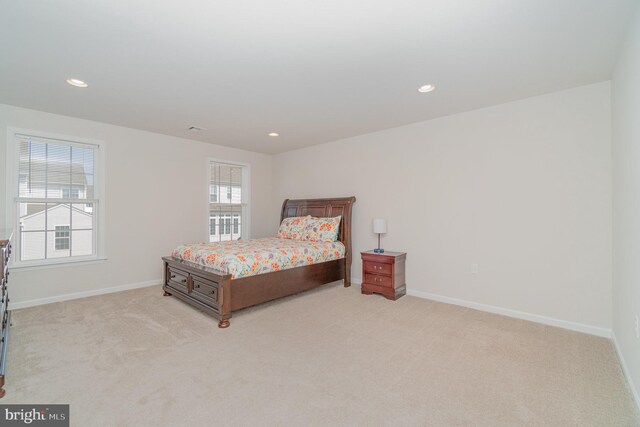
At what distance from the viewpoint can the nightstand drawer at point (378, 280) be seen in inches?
153

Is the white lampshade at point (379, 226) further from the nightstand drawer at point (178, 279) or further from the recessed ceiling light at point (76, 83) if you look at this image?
the recessed ceiling light at point (76, 83)

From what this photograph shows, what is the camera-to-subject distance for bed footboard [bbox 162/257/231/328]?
3.01m

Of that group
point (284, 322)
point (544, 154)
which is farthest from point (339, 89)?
point (284, 322)

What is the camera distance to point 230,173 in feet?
18.5

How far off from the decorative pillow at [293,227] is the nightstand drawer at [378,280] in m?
1.36

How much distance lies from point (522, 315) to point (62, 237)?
5.73 metres

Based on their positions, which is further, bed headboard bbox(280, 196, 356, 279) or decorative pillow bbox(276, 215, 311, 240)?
decorative pillow bbox(276, 215, 311, 240)

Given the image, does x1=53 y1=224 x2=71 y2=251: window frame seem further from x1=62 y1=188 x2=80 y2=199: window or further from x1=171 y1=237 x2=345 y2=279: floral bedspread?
x1=171 y1=237 x2=345 y2=279: floral bedspread

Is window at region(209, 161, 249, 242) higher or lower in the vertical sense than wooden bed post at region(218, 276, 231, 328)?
higher

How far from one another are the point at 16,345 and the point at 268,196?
429 centimetres

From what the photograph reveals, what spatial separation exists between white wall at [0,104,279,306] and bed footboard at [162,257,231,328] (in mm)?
862

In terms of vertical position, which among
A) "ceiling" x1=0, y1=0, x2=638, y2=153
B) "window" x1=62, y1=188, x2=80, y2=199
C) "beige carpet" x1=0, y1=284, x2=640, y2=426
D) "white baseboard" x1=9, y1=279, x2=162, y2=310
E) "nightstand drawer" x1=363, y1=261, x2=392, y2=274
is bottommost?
"beige carpet" x1=0, y1=284, x2=640, y2=426

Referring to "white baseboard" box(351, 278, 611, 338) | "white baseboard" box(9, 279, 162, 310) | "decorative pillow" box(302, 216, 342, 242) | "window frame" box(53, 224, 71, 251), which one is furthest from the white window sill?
"white baseboard" box(351, 278, 611, 338)

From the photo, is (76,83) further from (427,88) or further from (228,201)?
(427,88)
